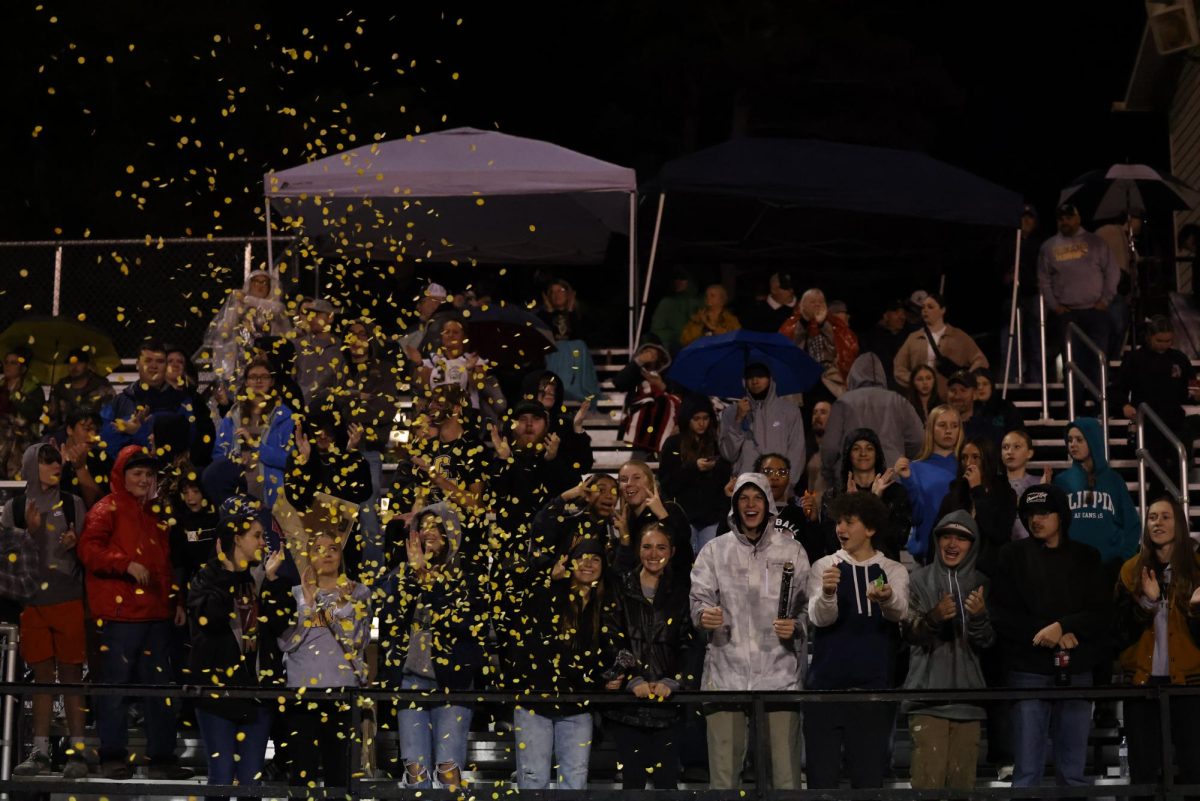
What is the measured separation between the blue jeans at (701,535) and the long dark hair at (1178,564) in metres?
2.80

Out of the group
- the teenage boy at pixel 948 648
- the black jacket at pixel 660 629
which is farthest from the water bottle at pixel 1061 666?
the black jacket at pixel 660 629

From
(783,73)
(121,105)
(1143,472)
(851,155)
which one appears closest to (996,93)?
(783,73)

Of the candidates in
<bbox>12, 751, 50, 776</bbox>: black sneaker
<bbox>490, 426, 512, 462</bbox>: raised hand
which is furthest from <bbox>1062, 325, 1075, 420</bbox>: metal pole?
<bbox>12, 751, 50, 776</bbox>: black sneaker

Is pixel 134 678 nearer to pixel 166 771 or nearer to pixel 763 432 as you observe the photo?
pixel 166 771

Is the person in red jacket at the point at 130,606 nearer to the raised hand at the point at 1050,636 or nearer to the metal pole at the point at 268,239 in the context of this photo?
the raised hand at the point at 1050,636

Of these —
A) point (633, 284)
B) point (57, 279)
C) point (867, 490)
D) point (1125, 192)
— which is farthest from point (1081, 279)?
point (57, 279)

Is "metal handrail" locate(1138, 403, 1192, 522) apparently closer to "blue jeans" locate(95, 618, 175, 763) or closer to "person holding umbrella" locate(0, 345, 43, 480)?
"blue jeans" locate(95, 618, 175, 763)

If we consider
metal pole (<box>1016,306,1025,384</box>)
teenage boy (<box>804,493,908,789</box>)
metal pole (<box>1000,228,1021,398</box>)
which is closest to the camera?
teenage boy (<box>804,493,908,789</box>)

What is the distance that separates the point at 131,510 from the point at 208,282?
8.95m

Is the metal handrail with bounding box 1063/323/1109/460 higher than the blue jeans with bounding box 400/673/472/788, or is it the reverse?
the metal handrail with bounding box 1063/323/1109/460

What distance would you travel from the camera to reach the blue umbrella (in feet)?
48.3

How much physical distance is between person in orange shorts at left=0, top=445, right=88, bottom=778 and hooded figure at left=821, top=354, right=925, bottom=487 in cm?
489

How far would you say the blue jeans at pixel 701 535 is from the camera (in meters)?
12.6

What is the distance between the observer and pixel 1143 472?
14.1 metres
